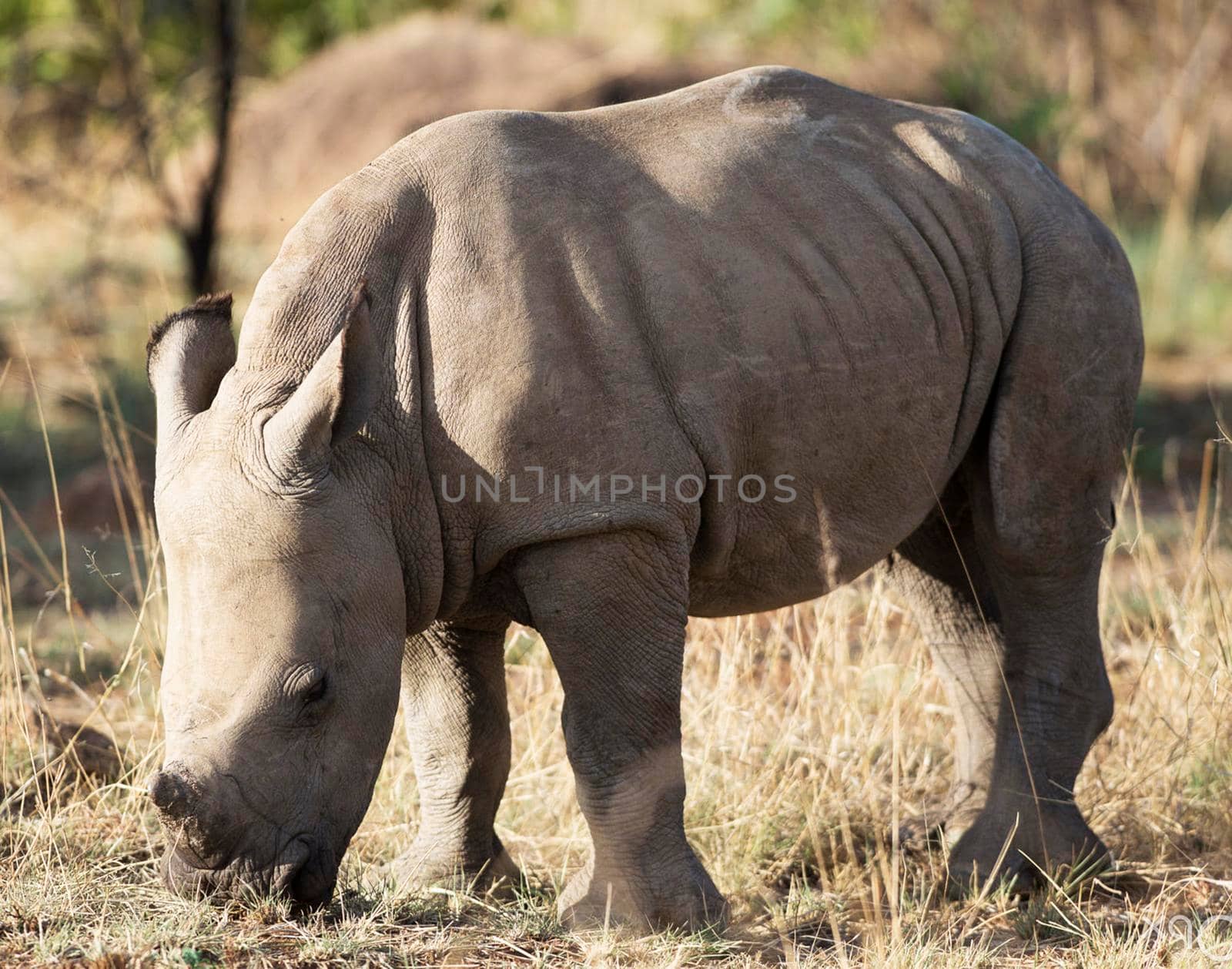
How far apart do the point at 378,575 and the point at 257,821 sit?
57 centimetres

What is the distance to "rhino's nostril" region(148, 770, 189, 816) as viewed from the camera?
3.16m

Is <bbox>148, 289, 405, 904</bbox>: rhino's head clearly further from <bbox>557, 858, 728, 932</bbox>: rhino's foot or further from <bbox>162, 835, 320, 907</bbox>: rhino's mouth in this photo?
<bbox>557, 858, 728, 932</bbox>: rhino's foot

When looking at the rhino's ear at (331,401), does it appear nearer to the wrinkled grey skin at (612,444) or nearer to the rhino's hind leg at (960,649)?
the wrinkled grey skin at (612,444)

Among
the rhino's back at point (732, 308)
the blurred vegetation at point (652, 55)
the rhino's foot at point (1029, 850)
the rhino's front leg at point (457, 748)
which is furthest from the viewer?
the blurred vegetation at point (652, 55)

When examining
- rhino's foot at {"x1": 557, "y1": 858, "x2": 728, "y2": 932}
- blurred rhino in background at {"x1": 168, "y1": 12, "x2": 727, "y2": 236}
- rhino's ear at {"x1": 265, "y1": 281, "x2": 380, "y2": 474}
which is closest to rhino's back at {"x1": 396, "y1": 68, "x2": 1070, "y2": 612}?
rhino's ear at {"x1": 265, "y1": 281, "x2": 380, "y2": 474}

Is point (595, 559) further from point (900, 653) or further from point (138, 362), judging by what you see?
point (138, 362)

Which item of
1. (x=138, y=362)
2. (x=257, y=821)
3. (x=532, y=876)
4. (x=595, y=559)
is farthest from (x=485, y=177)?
(x=138, y=362)

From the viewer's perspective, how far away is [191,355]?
11.9ft

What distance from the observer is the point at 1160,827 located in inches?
185

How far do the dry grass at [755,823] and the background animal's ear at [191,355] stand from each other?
3.09 feet

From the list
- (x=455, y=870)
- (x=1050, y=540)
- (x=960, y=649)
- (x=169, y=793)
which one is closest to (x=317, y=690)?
(x=169, y=793)

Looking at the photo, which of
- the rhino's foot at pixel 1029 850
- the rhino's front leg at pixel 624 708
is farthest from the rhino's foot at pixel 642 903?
the rhino's foot at pixel 1029 850

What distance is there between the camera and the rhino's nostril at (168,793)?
3.16 m

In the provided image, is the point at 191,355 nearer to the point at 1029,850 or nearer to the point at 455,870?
the point at 455,870
